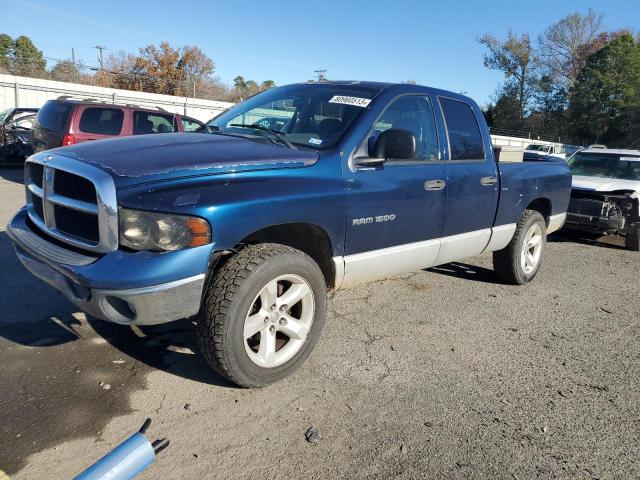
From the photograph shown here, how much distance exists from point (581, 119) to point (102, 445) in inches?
2203

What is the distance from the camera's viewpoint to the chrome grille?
105 inches

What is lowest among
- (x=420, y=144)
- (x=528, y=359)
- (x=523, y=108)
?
(x=528, y=359)

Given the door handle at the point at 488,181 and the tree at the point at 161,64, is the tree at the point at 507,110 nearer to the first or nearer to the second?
the tree at the point at 161,64

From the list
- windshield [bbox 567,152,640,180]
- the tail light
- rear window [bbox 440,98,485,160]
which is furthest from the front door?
the tail light

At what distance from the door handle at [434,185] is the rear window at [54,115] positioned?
8553 millimetres

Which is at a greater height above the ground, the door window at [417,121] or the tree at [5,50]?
the tree at [5,50]

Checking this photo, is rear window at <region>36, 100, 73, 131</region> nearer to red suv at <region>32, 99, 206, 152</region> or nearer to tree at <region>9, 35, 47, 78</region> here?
red suv at <region>32, 99, 206, 152</region>

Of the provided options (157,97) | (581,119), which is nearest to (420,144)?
(157,97)

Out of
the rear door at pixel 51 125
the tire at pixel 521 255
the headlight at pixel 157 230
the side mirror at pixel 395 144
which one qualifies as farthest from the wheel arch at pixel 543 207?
the rear door at pixel 51 125

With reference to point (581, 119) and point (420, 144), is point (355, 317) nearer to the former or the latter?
point (420, 144)

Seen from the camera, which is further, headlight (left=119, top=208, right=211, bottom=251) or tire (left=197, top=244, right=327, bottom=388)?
tire (left=197, top=244, right=327, bottom=388)

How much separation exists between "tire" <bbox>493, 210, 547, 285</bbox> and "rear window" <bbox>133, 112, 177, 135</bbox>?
26.4 feet

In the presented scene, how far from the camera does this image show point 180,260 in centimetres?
265

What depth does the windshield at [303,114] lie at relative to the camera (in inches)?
146
